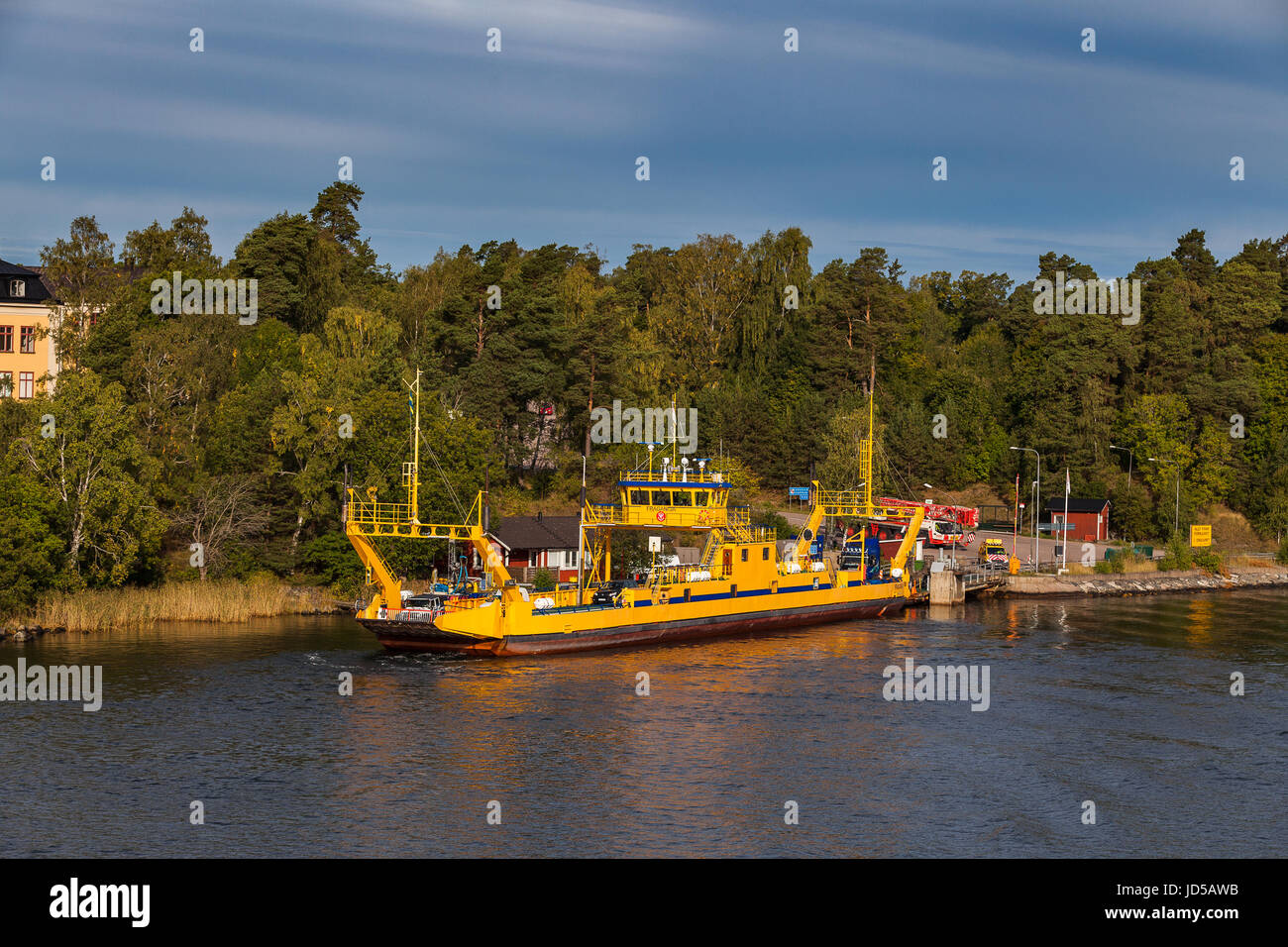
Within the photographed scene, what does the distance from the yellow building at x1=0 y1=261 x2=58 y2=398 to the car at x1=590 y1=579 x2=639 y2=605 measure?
171 ft

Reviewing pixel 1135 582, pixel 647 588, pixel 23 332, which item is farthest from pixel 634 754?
pixel 23 332

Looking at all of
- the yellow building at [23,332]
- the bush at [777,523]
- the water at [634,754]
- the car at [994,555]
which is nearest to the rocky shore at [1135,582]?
the car at [994,555]

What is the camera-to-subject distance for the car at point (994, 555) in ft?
286

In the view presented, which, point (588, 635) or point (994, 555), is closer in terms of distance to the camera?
point (588, 635)

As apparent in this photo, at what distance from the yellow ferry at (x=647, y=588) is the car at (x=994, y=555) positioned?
10.5 meters

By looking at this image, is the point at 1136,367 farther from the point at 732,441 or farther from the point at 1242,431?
the point at 732,441

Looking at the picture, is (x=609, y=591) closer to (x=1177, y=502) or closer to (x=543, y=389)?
(x=543, y=389)

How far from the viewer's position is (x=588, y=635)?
60875mm

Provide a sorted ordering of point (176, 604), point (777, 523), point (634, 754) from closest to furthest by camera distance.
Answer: point (634, 754), point (176, 604), point (777, 523)

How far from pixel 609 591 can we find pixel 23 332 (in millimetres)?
55888

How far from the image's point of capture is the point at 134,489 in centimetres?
6500

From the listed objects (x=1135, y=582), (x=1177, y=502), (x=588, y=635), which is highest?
(x=1177, y=502)

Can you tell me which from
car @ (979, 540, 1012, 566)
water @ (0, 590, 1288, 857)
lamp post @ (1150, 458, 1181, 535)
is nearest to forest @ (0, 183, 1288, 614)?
lamp post @ (1150, 458, 1181, 535)

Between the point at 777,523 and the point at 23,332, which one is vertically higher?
the point at 23,332
